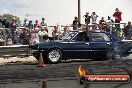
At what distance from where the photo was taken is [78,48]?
18203 mm

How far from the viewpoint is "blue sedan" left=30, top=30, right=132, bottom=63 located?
17.8m

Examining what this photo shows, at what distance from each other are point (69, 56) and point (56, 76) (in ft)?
18.1

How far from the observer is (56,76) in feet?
41.5

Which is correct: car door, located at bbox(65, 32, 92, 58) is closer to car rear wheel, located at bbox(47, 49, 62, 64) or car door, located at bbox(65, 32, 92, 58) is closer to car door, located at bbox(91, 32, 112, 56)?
car door, located at bbox(91, 32, 112, 56)

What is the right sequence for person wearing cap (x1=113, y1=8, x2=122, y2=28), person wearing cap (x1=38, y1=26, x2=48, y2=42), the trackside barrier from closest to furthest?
the trackside barrier, person wearing cap (x1=38, y1=26, x2=48, y2=42), person wearing cap (x1=113, y1=8, x2=122, y2=28)

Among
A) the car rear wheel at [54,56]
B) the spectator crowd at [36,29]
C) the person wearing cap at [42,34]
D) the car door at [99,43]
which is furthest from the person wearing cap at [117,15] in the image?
the car rear wheel at [54,56]

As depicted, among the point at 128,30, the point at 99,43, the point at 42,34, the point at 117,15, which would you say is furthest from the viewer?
the point at 128,30

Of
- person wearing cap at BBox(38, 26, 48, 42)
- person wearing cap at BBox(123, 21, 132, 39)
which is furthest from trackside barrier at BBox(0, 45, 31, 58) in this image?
person wearing cap at BBox(123, 21, 132, 39)

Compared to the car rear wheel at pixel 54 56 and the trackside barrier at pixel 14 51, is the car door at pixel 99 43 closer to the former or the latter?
the car rear wheel at pixel 54 56

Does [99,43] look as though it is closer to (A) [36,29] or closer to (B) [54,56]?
(B) [54,56]

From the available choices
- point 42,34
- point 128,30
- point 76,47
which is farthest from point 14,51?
point 128,30

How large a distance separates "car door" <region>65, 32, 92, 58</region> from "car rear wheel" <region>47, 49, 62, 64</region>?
442 mm

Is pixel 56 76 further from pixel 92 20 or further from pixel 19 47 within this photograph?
pixel 92 20

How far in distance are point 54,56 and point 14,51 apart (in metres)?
3.14
